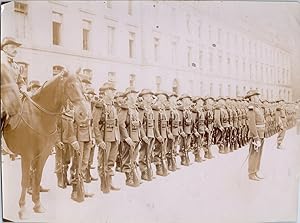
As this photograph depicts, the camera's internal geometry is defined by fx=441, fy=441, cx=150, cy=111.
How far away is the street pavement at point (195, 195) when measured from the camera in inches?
56.5

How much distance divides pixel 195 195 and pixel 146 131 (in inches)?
11.3

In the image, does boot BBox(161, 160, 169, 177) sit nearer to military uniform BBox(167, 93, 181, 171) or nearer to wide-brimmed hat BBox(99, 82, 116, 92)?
military uniform BBox(167, 93, 181, 171)

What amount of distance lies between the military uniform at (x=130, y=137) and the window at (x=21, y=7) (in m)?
0.41

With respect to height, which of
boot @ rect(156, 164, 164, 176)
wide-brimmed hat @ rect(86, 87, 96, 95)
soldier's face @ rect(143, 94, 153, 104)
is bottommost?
boot @ rect(156, 164, 164, 176)

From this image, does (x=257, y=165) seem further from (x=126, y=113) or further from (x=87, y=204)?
(x=87, y=204)

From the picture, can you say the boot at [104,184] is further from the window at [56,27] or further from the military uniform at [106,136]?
the window at [56,27]

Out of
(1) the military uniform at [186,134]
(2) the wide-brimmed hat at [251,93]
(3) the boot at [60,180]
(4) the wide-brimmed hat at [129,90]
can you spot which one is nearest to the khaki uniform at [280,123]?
(2) the wide-brimmed hat at [251,93]

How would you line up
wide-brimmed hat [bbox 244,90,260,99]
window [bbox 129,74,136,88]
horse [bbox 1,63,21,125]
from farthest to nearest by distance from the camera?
wide-brimmed hat [bbox 244,90,260,99] → window [bbox 129,74,136,88] → horse [bbox 1,63,21,125]

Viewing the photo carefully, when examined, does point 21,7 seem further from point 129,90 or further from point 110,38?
point 129,90

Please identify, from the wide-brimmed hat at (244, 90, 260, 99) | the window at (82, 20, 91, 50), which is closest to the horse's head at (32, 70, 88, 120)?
the window at (82, 20, 91, 50)

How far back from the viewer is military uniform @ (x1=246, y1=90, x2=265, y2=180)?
1.58 meters

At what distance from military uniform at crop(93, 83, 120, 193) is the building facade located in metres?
0.08

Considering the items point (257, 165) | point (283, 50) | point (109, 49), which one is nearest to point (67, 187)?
point (109, 49)

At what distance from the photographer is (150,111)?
150 centimetres
